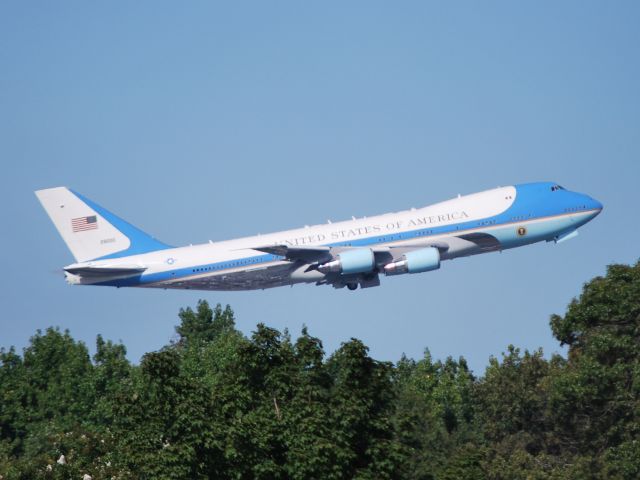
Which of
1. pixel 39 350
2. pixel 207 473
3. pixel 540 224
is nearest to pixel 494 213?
pixel 540 224

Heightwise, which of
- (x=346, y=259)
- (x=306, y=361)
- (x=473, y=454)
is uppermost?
(x=346, y=259)

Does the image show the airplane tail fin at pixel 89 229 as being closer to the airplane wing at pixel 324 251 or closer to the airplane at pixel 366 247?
the airplane at pixel 366 247

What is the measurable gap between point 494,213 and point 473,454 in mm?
35915

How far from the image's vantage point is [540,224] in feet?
301

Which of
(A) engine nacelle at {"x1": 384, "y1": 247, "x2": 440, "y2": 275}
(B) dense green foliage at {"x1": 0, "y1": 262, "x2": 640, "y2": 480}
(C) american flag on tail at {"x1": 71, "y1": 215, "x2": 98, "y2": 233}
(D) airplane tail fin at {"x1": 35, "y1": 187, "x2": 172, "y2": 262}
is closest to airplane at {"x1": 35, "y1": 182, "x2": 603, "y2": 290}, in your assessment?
(A) engine nacelle at {"x1": 384, "y1": 247, "x2": 440, "y2": 275}

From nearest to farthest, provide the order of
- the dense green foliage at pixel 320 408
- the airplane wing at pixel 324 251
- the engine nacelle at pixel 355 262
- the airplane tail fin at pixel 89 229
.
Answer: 1. the dense green foliage at pixel 320 408
2. the engine nacelle at pixel 355 262
3. the airplane wing at pixel 324 251
4. the airplane tail fin at pixel 89 229

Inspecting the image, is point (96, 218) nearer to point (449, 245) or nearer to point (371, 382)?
point (449, 245)

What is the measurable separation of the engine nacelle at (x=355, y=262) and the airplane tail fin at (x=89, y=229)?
12917 mm

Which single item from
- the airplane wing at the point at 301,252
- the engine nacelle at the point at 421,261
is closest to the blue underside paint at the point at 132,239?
the airplane wing at the point at 301,252

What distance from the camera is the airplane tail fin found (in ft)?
319

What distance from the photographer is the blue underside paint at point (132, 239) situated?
96.5 metres

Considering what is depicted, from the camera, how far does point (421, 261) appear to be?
90562 mm

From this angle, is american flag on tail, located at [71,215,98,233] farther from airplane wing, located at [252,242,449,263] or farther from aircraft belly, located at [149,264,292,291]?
airplane wing, located at [252,242,449,263]

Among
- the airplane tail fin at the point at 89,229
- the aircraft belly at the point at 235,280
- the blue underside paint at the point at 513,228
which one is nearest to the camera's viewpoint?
the blue underside paint at the point at 513,228
